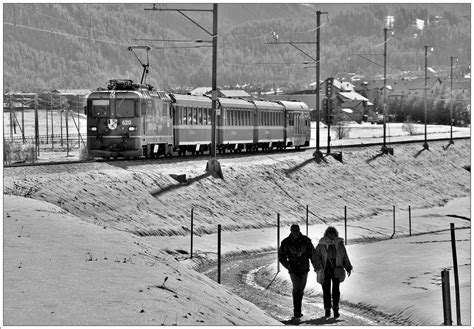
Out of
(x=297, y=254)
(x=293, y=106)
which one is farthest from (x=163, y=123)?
(x=297, y=254)

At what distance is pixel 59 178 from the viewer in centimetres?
3372

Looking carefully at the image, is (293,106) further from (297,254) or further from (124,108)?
(297,254)

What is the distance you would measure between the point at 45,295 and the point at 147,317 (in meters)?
1.43

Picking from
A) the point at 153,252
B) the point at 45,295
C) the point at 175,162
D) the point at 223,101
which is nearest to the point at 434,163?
the point at 223,101

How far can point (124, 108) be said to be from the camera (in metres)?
43.0

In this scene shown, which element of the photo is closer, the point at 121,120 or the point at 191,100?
the point at 121,120

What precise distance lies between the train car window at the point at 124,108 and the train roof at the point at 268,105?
1828 cm

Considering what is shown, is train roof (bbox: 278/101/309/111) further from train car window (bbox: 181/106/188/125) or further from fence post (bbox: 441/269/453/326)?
fence post (bbox: 441/269/453/326)

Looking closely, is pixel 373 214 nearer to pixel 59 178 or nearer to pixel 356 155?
pixel 356 155

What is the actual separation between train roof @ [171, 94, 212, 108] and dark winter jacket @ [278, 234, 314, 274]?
29.9 metres

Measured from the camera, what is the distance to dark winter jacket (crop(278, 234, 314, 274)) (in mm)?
18203

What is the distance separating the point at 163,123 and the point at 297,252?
2786cm

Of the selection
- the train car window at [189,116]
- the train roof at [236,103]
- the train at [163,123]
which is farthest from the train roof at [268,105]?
the train car window at [189,116]

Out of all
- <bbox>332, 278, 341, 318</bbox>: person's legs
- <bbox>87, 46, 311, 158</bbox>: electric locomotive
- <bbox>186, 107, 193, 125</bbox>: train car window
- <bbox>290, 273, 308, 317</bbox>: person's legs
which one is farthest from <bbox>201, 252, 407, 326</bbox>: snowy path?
<bbox>186, 107, 193, 125</bbox>: train car window
